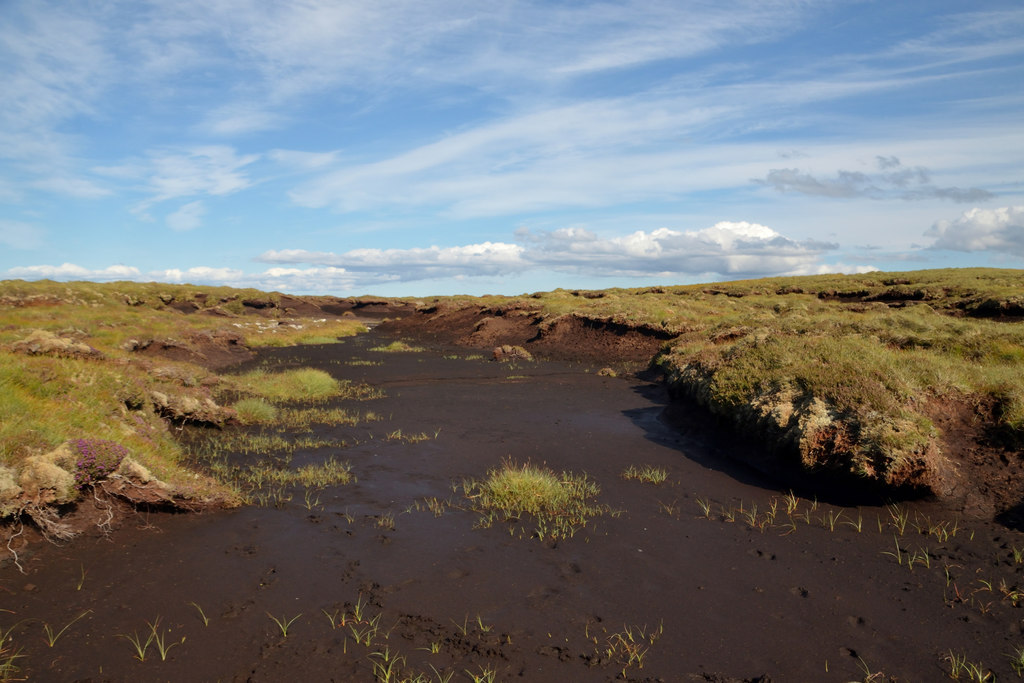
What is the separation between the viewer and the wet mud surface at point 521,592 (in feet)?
15.7

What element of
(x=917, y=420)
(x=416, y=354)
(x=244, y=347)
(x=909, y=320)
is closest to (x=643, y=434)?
(x=917, y=420)

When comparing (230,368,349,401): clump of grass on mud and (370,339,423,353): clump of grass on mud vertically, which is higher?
(370,339,423,353): clump of grass on mud

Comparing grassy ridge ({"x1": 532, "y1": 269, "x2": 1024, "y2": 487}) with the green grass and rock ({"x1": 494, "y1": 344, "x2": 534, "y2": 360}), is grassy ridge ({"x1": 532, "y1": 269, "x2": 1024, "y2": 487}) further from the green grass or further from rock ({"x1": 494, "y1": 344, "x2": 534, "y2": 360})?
rock ({"x1": 494, "y1": 344, "x2": 534, "y2": 360})

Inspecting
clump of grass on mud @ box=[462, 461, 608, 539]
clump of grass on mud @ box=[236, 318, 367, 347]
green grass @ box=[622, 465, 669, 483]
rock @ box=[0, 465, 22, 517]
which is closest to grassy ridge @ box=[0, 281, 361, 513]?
rock @ box=[0, 465, 22, 517]

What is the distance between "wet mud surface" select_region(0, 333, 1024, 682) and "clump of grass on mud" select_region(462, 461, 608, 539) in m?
0.23

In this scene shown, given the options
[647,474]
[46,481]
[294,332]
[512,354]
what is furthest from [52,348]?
[294,332]

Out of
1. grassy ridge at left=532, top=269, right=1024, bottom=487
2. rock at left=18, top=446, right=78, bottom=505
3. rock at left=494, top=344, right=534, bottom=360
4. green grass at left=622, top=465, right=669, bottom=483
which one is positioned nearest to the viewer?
rock at left=18, top=446, right=78, bottom=505

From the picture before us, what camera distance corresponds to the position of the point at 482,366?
26.1m

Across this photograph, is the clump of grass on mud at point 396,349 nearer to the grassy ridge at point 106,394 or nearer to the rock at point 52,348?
the grassy ridge at point 106,394

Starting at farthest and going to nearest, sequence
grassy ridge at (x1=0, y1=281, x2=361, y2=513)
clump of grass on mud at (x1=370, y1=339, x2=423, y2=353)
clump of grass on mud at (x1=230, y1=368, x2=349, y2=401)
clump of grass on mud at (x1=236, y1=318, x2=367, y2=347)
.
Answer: clump of grass on mud at (x1=236, y1=318, x2=367, y2=347) < clump of grass on mud at (x1=370, y1=339, x2=423, y2=353) < clump of grass on mud at (x1=230, y1=368, x2=349, y2=401) < grassy ridge at (x1=0, y1=281, x2=361, y2=513)

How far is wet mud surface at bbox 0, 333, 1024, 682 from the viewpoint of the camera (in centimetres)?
478

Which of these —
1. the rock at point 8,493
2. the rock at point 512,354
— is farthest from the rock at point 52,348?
the rock at point 512,354

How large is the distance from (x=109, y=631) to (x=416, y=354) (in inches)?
1056

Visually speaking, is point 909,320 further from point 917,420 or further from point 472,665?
point 472,665
